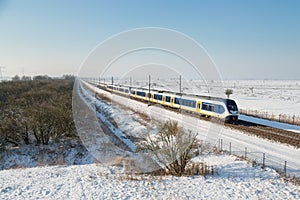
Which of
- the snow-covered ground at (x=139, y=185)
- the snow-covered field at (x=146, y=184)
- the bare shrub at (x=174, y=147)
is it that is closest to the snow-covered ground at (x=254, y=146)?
the snow-covered field at (x=146, y=184)

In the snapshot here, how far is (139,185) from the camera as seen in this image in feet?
25.2

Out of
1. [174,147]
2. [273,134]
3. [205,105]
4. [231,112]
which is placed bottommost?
[273,134]

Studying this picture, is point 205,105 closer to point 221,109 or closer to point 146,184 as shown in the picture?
point 221,109

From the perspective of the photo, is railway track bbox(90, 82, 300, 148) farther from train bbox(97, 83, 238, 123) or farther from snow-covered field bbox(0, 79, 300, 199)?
snow-covered field bbox(0, 79, 300, 199)

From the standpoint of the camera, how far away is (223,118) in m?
18.6

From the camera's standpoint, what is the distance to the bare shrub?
29.0ft

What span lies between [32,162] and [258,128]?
1690cm

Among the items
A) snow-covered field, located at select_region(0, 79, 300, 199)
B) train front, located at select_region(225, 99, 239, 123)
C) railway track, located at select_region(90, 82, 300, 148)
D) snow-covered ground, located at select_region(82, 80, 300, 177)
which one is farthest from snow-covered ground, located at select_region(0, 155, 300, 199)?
train front, located at select_region(225, 99, 239, 123)

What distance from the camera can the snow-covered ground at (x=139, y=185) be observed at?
689 cm

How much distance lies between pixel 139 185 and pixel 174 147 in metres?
2.17

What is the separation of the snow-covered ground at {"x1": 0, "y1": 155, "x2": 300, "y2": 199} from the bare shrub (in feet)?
2.60

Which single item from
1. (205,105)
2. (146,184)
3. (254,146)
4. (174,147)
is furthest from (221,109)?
(146,184)

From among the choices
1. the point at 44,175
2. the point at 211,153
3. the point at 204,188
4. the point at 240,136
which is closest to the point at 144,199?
the point at 204,188

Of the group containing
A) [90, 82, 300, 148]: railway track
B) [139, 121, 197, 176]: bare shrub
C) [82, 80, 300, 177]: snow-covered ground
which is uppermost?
[139, 121, 197, 176]: bare shrub
